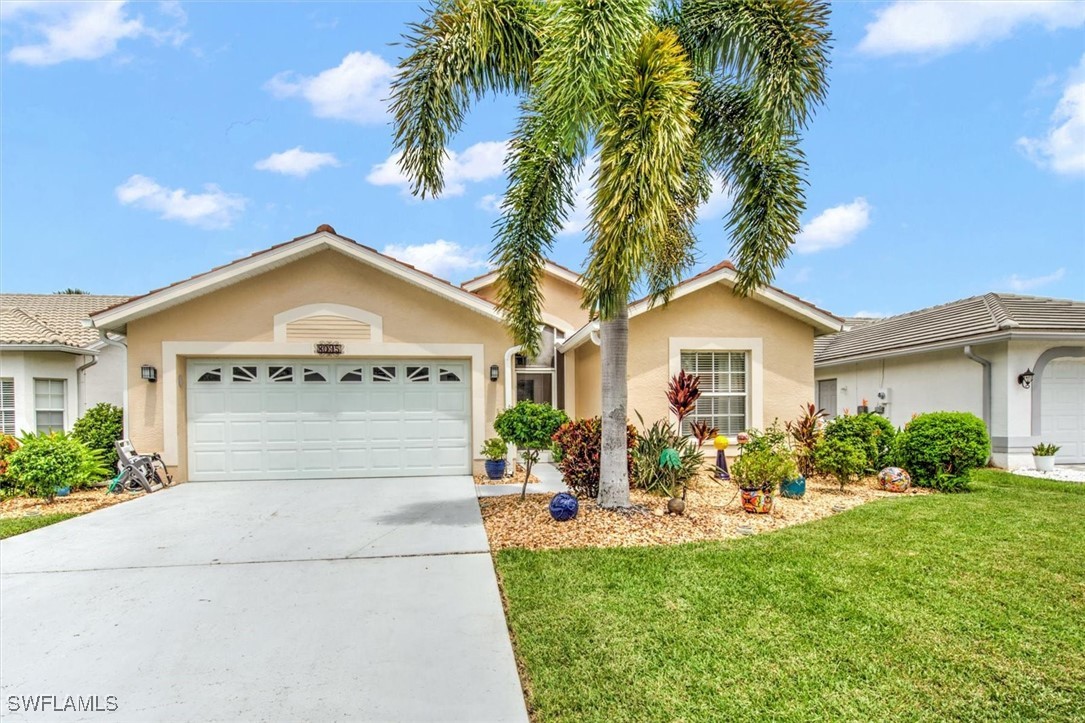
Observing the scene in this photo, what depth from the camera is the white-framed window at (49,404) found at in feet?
39.9

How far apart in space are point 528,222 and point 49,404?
1243 cm

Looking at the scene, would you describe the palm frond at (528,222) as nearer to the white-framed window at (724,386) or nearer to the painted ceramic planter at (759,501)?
the painted ceramic planter at (759,501)

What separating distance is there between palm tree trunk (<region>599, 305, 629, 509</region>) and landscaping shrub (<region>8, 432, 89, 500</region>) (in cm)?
890

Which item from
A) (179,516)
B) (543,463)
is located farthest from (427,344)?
(179,516)

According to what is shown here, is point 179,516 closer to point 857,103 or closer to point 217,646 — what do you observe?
point 217,646

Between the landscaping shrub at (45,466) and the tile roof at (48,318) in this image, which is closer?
the landscaping shrub at (45,466)

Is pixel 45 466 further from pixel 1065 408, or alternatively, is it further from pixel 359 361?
pixel 1065 408

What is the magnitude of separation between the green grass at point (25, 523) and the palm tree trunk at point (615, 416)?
7.86 m

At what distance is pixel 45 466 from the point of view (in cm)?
859

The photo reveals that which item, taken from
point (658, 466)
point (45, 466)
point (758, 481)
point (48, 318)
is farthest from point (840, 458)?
point (48, 318)

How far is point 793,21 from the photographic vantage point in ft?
22.4

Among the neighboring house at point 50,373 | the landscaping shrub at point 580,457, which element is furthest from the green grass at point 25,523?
the landscaping shrub at point 580,457

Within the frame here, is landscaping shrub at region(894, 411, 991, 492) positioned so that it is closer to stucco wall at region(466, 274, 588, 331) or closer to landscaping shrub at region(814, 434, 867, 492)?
landscaping shrub at region(814, 434, 867, 492)

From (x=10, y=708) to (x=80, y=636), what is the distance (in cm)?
95
